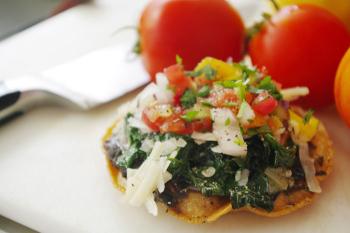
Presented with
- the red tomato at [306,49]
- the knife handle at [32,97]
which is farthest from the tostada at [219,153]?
the knife handle at [32,97]

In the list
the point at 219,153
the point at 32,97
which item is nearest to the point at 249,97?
the point at 219,153

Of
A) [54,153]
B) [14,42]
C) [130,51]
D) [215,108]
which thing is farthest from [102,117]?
[14,42]

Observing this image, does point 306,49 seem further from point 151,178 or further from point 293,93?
point 151,178

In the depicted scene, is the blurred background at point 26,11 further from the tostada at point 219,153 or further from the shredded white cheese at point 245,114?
the shredded white cheese at point 245,114

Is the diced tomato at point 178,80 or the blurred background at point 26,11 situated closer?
the diced tomato at point 178,80

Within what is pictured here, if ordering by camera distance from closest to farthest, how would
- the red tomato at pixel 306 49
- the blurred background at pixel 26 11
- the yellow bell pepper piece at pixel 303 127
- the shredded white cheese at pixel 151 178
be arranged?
the shredded white cheese at pixel 151 178, the yellow bell pepper piece at pixel 303 127, the red tomato at pixel 306 49, the blurred background at pixel 26 11

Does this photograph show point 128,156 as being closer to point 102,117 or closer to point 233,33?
point 102,117
